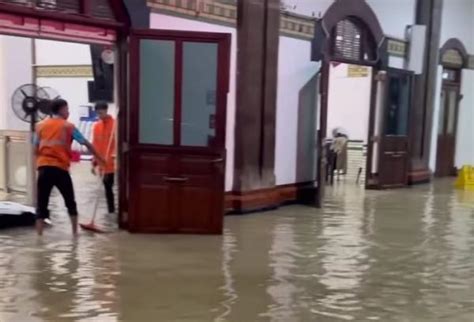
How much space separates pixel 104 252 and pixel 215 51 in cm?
210

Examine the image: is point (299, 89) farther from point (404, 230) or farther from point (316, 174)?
point (404, 230)

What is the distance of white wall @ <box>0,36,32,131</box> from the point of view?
8.53 metres

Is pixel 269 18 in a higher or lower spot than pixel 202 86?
higher

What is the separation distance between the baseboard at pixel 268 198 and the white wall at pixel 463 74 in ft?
13.8

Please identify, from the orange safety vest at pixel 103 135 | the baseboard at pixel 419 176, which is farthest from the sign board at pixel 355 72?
the orange safety vest at pixel 103 135

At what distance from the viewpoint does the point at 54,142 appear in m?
5.61

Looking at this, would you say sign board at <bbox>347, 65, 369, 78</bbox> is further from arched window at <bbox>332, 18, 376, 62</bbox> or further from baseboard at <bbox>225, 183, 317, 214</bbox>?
baseboard at <bbox>225, 183, 317, 214</bbox>

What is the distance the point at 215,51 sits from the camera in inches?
233

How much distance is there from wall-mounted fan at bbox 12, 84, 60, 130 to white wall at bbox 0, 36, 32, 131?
2052 mm

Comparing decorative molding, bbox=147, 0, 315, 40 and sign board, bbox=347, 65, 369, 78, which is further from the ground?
decorative molding, bbox=147, 0, 315, 40

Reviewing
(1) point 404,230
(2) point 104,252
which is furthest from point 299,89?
(2) point 104,252

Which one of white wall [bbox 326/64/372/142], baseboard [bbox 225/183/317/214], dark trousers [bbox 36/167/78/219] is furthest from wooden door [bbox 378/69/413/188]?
dark trousers [bbox 36/167/78/219]

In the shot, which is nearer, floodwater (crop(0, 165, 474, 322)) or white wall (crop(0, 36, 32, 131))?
floodwater (crop(0, 165, 474, 322))

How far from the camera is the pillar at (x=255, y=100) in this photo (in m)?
7.29
